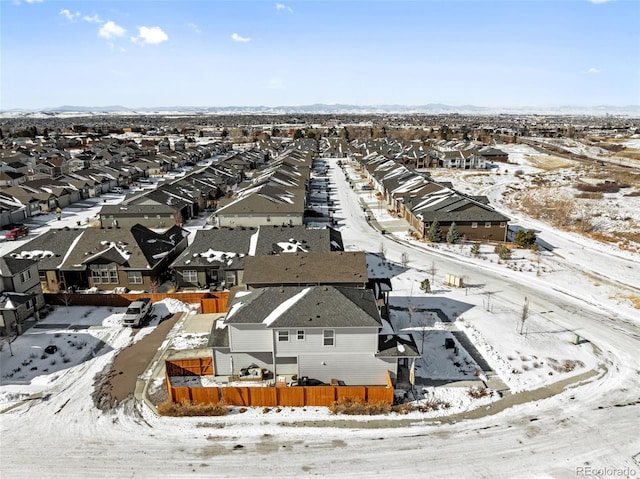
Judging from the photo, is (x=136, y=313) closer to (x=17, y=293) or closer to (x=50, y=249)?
(x=17, y=293)

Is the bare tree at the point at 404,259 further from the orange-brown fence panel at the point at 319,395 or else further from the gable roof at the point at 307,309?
the orange-brown fence panel at the point at 319,395

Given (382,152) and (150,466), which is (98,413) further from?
(382,152)

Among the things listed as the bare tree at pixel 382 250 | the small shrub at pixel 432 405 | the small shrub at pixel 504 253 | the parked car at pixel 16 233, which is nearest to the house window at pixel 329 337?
the small shrub at pixel 432 405

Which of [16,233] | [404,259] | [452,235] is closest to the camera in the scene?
[404,259]

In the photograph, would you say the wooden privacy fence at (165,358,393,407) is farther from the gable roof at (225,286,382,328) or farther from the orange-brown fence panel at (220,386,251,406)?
the gable roof at (225,286,382,328)

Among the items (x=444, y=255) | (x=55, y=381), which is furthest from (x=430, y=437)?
(x=444, y=255)

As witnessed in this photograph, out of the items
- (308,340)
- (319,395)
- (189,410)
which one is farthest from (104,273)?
(319,395)
